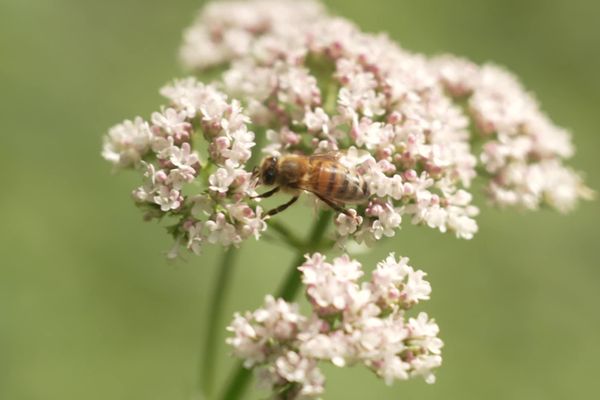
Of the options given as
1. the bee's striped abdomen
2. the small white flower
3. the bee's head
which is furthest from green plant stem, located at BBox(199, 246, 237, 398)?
the bee's striped abdomen

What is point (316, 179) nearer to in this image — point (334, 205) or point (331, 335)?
point (334, 205)

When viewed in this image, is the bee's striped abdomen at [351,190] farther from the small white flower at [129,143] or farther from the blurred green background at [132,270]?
the blurred green background at [132,270]

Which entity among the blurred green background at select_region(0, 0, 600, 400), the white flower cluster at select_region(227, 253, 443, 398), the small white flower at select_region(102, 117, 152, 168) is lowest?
the white flower cluster at select_region(227, 253, 443, 398)

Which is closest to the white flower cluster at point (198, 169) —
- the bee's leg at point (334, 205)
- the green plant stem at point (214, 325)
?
the bee's leg at point (334, 205)

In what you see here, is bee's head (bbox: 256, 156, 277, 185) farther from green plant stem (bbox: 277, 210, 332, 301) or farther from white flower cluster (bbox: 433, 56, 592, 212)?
white flower cluster (bbox: 433, 56, 592, 212)

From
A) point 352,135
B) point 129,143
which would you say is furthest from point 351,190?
point 129,143

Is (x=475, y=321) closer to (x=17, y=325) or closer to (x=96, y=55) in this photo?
(x=17, y=325)

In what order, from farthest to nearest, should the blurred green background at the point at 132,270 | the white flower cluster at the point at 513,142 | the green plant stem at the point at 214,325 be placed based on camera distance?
the blurred green background at the point at 132,270
the white flower cluster at the point at 513,142
the green plant stem at the point at 214,325
